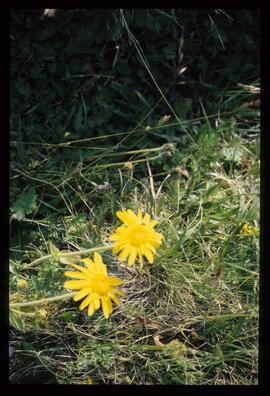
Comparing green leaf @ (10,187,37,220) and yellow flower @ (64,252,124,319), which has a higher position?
green leaf @ (10,187,37,220)

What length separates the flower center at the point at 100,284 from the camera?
1.70m

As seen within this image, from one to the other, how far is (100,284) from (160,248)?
316 mm

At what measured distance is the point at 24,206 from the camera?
1.95m

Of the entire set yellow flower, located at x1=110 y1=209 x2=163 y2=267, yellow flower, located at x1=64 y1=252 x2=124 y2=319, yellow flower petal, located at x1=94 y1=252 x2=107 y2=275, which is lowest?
yellow flower, located at x1=64 y1=252 x2=124 y2=319

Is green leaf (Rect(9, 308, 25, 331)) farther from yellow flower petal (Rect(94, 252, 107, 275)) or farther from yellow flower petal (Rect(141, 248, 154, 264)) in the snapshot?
yellow flower petal (Rect(141, 248, 154, 264))

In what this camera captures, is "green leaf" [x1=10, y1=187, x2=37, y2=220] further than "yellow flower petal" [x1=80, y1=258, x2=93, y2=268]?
Yes

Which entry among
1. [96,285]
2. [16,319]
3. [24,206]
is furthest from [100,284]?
[24,206]

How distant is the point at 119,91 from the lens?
2.18 m

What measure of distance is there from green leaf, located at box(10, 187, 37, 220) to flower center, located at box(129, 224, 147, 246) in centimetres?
42

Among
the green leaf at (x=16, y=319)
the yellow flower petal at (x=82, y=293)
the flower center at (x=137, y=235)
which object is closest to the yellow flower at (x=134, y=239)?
the flower center at (x=137, y=235)

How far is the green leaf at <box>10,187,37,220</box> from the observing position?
1.94 metres

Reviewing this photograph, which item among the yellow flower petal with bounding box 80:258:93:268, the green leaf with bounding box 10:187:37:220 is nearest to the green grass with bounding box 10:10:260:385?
the green leaf with bounding box 10:187:37:220

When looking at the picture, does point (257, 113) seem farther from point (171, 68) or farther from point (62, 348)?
point (62, 348)

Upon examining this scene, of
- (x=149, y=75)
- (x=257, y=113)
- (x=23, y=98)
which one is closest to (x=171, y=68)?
(x=149, y=75)
